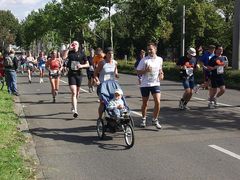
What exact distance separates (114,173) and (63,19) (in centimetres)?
4701

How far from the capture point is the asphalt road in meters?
7.03

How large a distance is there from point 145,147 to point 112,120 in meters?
0.88

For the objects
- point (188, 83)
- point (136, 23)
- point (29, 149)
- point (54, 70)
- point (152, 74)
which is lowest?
point (29, 149)

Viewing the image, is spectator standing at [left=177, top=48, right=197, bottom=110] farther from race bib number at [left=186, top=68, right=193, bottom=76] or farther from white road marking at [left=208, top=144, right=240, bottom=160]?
white road marking at [left=208, top=144, right=240, bottom=160]

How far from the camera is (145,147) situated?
8695 mm

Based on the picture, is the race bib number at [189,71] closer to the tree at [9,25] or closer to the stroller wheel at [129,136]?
the stroller wheel at [129,136]

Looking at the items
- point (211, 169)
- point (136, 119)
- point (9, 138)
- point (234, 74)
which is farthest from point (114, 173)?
point (234, 74)

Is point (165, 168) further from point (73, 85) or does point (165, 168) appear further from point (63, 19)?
point (63, 19)

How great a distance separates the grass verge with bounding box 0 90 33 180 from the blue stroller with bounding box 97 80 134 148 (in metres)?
1.56

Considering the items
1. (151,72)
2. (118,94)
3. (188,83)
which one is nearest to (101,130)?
(118,94)

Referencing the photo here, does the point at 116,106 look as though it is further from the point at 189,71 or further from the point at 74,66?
the point at 189,71

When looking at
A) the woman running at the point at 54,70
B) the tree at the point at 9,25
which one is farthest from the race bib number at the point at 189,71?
the tree at the point at 9,25

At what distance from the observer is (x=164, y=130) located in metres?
10.4

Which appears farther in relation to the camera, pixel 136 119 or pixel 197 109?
pixel 197 109
